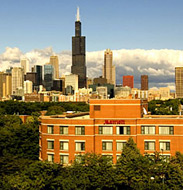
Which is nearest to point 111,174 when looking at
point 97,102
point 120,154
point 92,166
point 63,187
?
point 92,166

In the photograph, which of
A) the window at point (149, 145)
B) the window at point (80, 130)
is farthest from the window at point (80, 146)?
the window at point (149, 145)

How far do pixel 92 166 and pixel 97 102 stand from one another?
19969 millimetres

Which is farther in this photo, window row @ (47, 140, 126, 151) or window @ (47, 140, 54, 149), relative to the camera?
window @ (47, 140, 54, 149)

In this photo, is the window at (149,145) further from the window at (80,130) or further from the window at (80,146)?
the window at (80,130)

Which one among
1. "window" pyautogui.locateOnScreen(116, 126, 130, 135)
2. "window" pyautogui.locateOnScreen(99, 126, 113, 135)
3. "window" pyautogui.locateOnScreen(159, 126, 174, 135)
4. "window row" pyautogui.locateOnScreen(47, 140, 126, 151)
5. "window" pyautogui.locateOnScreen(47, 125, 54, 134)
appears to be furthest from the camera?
"window" pyautogui.locateOnScreen(47, 125, 54, 134)

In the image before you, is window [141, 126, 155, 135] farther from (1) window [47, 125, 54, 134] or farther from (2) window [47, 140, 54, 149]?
(2) window [47, 140, 54, 149]

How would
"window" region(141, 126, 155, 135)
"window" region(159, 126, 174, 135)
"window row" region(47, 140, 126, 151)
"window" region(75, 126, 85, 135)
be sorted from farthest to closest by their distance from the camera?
"window" region(75, 126, 85, 135) < "window row" region(47, 140, 126, 151) < "window" region(141, 126, 155, 135) < "window" region(159, 126, 174, 135)

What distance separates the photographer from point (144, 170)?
174ft

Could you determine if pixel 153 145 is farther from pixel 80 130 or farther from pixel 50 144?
pixel 50 144

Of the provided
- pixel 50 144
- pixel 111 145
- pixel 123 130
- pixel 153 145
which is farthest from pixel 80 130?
pixel 153 145

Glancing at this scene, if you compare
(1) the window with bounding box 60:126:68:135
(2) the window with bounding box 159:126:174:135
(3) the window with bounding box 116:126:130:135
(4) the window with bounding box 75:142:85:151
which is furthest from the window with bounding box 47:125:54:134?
(2) the window with bounding box 159:126:174:135

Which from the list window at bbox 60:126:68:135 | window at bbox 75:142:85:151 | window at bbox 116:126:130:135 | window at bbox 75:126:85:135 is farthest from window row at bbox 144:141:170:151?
window at bbox 60:126:68:135

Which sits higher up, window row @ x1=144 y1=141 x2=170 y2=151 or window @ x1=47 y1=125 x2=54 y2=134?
window @ x1=47 y1=125 x2=54 y2=134

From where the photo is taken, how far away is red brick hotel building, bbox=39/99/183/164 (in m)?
68.6
